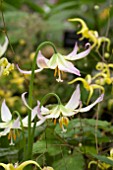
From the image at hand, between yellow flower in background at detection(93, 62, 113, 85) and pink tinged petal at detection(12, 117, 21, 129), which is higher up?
yellow flower in background at detection(93, 62, 113, 85)

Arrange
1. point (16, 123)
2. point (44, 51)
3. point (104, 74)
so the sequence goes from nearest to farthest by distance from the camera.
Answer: point (16, 123)
point (104, 74)
point (44, 51)

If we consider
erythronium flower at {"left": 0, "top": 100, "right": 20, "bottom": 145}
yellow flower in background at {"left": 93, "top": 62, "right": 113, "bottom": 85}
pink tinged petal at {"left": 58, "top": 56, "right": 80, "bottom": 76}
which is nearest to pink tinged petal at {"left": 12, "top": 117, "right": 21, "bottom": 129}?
erythronium flower at {"left": 0, "top": 100, "right": 20, "bottom": 145}

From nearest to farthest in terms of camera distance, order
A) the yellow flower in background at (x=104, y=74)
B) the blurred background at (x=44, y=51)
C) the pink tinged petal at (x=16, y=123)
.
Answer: the pink tinged petal at (x=16, y=123)
the yellow flower in background at (x=104, y=74)
the blurred background at (x=44, y=51)

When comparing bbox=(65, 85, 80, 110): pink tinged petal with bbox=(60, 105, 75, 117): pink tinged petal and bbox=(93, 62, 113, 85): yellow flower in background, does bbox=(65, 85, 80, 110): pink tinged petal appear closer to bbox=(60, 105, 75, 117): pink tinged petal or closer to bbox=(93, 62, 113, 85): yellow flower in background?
bbox=(60, 105, 75, 117): pink tinged petal

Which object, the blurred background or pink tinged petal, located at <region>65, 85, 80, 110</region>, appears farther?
the blurred background

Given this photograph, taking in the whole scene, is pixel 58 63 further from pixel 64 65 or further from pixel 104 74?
pixel 104 74

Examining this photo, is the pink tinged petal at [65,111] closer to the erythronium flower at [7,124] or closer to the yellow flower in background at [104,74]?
the erythronium flower at [7,124]

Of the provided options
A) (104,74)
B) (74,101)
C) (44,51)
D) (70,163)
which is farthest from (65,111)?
(44,51)

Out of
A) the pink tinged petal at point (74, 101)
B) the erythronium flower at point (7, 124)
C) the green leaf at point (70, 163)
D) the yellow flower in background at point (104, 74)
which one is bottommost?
the green leaf at point (70, 163)

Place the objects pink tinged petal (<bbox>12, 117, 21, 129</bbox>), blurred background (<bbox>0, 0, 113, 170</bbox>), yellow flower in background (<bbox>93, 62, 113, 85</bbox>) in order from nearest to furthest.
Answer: pink tinged petal (<bbox>12, 117, 21, 129</bbox>)
yellow flower in background (<bbox>93, 62, 113, 85</bbox>)
blurred background (<bbox>0, 0, 113, 170</bbox>)

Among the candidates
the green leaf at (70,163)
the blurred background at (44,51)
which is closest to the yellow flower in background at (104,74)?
the blurred background at (44,51)

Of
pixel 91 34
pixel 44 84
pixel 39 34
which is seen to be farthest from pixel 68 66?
pixel 39 34

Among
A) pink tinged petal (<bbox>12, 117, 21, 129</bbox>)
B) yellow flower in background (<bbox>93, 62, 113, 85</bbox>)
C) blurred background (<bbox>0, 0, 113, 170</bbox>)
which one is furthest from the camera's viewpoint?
blurred background (<bbox>0, 0, 113, 170</bbox>)
